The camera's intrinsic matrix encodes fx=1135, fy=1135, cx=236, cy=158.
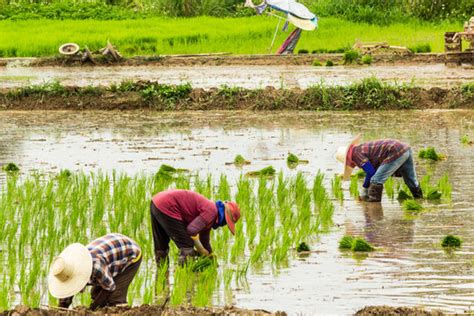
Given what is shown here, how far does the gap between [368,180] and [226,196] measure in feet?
4.14

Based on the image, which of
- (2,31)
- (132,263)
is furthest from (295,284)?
(2,31)

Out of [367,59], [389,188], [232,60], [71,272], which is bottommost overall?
[71,272]

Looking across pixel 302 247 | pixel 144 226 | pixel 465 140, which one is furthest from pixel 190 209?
pixel 465 140

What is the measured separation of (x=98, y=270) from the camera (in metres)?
6.17

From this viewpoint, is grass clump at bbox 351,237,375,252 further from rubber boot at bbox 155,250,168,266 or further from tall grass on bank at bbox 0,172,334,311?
rubber boot at bbox 155,250,168,266

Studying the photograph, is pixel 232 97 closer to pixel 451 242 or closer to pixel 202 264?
pixel 451 242

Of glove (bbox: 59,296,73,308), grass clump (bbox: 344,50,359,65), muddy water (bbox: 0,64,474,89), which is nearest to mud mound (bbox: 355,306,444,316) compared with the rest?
glove (bbox: 59,296,73,308)

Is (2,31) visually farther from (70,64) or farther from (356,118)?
(356,118)

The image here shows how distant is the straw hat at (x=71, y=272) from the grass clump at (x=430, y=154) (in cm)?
655

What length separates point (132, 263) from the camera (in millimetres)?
6516

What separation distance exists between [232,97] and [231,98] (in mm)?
27

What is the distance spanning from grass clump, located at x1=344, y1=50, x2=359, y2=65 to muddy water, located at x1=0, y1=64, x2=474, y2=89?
38 centimetres

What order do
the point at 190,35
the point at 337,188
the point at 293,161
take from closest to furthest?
the point at 337,188 → the point at 293,161 → the point at 190,35

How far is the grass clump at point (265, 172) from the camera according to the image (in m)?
11.2
